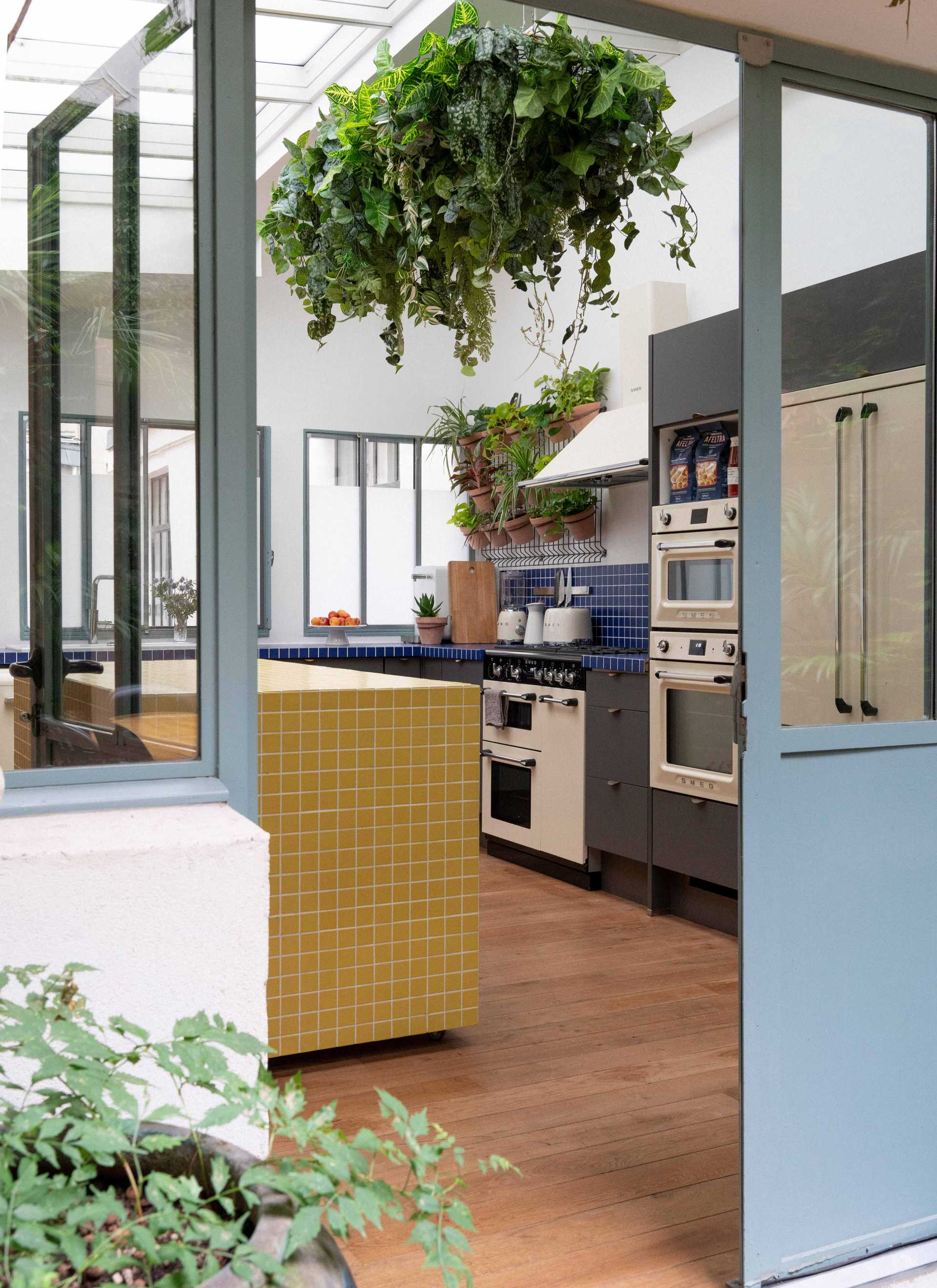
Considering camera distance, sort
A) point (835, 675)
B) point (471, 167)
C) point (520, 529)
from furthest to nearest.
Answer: point (520, 529), point (835, 675), point (471, 167)

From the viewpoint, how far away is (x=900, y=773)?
217cm

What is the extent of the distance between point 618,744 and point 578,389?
208cm

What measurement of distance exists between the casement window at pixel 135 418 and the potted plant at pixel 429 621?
520cm

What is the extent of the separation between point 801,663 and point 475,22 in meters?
1.25

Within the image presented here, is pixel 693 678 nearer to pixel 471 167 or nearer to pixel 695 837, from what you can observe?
pixel 695 837

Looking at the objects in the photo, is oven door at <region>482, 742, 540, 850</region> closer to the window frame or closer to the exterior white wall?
the window frame

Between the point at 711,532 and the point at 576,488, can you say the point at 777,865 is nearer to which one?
the point at 711,532

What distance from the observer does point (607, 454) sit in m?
5.05

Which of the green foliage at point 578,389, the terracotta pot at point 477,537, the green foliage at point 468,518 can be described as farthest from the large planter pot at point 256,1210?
the terracotta pot at point 477,537

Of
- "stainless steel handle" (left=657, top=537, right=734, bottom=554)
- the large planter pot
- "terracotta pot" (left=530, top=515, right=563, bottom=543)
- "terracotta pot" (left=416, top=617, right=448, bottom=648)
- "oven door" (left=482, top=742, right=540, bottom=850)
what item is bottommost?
"oven door" (left=482, top=742, right=540, bottom=850)

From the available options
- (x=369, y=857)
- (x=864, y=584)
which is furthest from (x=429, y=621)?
(x=864, y=584)

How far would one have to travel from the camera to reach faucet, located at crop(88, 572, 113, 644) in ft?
5.49

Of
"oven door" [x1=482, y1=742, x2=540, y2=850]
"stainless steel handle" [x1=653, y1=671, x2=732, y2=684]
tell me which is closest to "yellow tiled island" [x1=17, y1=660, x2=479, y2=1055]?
"stainless steel handle" [x1=653, y1=671, x2=732, y2=684]

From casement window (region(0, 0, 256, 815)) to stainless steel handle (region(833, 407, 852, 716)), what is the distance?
1.09 m
